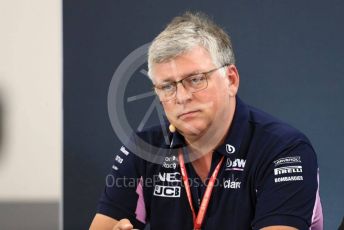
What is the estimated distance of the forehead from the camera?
1562 millimetres

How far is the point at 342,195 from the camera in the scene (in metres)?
2.47

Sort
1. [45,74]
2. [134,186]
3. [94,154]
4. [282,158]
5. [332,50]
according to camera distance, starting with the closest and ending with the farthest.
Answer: [282,158]
[134,186]
[45,74]
[332,50]
[94,154]

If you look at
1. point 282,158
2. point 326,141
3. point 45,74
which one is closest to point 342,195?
point 326,141

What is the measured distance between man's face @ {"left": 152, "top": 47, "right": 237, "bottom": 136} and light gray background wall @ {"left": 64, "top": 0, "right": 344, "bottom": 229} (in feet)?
3.08

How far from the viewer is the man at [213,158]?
1.51 m

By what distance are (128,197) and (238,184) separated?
0.40 m

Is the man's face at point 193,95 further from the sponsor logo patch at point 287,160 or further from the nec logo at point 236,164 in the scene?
the sponsor logo patch at point 287,160

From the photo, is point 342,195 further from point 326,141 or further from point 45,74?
point 45,74

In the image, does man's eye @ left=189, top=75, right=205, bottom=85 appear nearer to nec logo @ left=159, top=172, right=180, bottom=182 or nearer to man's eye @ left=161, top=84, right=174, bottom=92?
man's eye @ left=161, top=84, right=174, bottom=92

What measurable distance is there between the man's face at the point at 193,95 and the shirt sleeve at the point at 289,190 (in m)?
0.24

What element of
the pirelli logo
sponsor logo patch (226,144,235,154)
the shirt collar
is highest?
the shirt collar

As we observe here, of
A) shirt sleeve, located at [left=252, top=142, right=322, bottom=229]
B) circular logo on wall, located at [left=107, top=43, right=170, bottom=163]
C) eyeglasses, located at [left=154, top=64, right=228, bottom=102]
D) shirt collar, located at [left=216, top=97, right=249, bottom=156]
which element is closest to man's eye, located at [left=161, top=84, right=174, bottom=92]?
eyeglasses, located at [left=154, top=64, right=228, bottom=102]

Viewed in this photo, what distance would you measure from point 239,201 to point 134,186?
381 millimetres

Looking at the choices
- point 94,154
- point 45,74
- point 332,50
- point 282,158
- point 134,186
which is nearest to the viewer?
point 282,158
